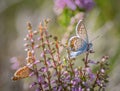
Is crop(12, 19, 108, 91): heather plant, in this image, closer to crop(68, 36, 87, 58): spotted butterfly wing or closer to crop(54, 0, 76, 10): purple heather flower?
crop(68, 36, 87, 58): spotted butterfly wing

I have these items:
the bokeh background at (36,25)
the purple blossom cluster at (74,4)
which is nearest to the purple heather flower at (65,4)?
the purple blossom cluster at (74,4)

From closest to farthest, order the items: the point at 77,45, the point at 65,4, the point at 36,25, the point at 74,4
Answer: the point at 77,45, the point at 74,4, the point at 65,4, the point at 36,25

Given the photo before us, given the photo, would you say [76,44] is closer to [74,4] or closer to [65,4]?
[74,4]

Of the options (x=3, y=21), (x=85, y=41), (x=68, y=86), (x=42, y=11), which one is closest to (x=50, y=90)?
(x=68, y=86)

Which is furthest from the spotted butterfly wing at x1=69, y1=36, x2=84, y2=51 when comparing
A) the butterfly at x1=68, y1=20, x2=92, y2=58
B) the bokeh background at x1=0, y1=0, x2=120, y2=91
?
the bokeh background at x1=0, y1=0, x2=120, y2=91

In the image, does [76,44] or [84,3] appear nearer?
[76,44]

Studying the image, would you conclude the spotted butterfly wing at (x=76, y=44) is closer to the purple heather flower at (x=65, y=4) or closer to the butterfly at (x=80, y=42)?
the butterfly at (x=80, y=42)

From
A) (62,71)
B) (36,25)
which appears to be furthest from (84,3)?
(36,25)
